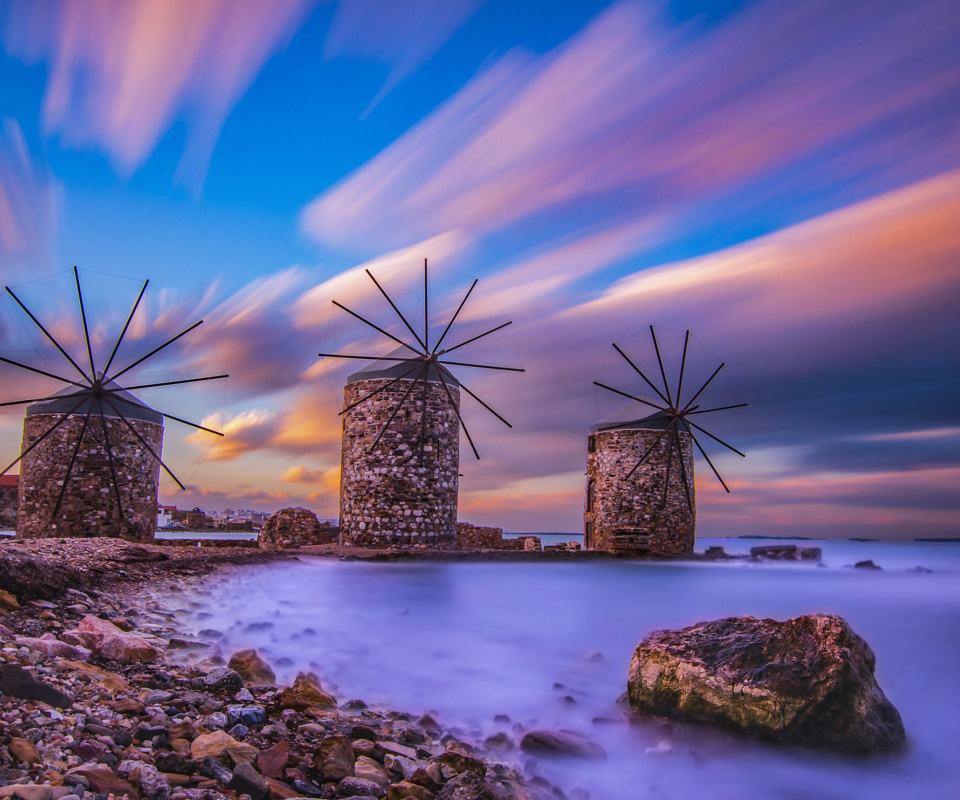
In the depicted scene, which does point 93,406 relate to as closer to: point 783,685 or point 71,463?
point 71,463

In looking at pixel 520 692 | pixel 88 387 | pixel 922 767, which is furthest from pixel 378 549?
pixel 922 767

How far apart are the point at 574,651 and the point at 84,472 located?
13.2 meters

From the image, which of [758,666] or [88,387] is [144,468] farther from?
[758,666]

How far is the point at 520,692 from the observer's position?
5.21 meters

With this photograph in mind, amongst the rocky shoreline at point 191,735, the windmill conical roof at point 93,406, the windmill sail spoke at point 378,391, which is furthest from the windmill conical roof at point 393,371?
the rocky shoreline at point 191,735

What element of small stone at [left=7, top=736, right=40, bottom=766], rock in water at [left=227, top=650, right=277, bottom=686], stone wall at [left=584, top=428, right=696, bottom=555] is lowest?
rock in water at [left=227, top=650, right=277, bottom=686]

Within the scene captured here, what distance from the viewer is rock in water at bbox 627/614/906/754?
148 inches

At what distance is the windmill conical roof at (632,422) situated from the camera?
1919cm

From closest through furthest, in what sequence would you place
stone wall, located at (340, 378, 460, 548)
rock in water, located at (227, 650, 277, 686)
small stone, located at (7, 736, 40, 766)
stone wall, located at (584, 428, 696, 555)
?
1. small stone, located at (7, 736, 40, 766)
2. rock in water, located at (227, 650, 277, 686)
3. stone wall, located at (340, 378, 460, 548)
4. stone wall, located at (584, 428, 696, 555)

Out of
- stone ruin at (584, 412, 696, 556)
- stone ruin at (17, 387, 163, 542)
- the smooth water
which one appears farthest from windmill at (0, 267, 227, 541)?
stone ruin at (584, 412, 696, 556)

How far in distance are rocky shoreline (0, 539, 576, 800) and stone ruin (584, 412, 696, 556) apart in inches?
594

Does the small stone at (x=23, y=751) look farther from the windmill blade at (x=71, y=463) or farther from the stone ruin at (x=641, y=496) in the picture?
the stone ruin at (x=641, y=496)

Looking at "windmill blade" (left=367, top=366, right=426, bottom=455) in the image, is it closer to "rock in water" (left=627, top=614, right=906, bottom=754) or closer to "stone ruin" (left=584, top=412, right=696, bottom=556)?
"stone ruin" (left=584, top=412, right=696, bottom=556)

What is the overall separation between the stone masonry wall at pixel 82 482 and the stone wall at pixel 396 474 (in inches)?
193
